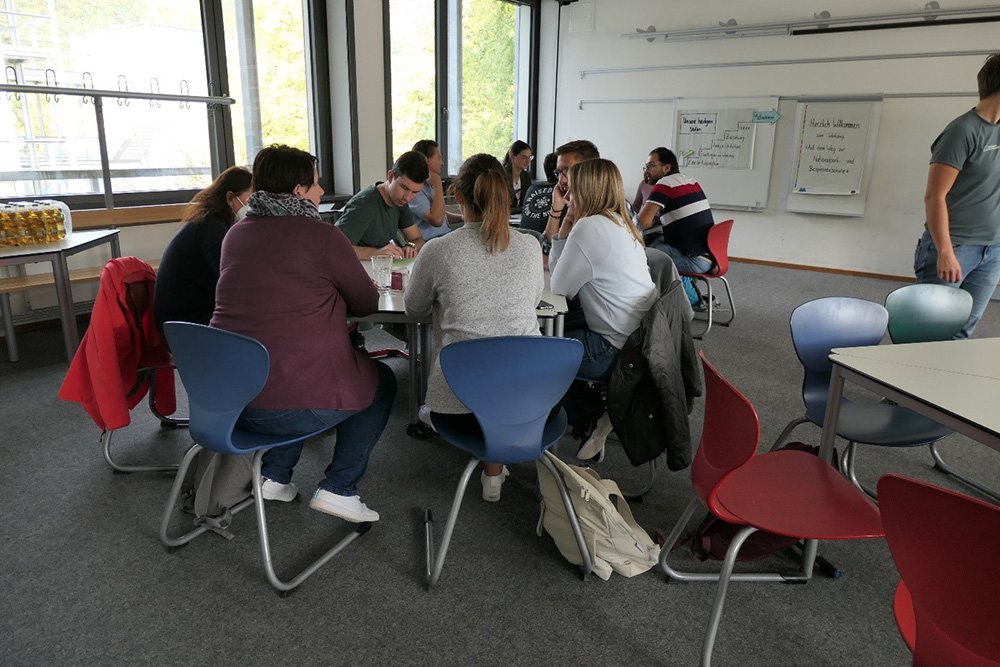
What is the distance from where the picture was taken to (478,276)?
1.86m

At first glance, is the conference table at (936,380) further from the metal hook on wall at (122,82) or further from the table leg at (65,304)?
the metal hook on wall at (122,82)

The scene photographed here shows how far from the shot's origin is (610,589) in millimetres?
1851

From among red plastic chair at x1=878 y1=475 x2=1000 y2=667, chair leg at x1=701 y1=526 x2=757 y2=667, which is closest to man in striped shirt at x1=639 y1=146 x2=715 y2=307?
chair leg at x1=701 y1=526 x2=757 y2=667

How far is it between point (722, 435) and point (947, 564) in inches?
22.6

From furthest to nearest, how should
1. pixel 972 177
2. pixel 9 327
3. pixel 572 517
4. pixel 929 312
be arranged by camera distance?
pixel 9 327 < pixel 972 177 < pixel 929 312 < pixel 572 517

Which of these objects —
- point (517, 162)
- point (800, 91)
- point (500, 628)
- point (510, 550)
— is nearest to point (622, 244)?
point (510, 550)

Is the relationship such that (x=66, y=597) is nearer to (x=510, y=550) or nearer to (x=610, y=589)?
(x=510, y=550)

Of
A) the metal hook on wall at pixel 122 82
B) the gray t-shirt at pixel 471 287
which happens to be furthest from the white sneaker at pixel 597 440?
the metal hook on wall at pixel 122 82

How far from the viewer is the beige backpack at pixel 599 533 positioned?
1.88m

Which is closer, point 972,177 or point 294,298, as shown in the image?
point 294,298

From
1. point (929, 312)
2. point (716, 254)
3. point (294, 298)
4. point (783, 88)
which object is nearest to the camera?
point (294, 298)

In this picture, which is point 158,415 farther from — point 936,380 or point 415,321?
point 936,380

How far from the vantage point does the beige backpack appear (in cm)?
188

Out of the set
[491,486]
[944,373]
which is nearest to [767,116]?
[944,373]
